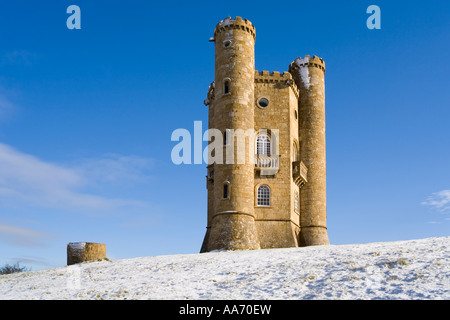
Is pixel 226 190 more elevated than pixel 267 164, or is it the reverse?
pixel 267 164

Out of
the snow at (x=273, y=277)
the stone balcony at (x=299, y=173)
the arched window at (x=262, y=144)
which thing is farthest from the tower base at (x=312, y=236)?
the snow at (x=273, y=277)

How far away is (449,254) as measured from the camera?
21.0 meters

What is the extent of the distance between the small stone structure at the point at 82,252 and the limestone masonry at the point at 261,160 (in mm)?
7934

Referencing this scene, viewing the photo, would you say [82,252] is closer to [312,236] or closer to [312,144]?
[312,236]

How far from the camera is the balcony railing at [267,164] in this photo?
127 feet

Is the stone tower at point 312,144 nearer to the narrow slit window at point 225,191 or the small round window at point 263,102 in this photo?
the small round window at point 263,102

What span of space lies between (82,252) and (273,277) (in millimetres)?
14557

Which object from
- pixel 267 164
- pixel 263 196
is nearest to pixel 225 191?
pixel 263 196

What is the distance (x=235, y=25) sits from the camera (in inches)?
1502

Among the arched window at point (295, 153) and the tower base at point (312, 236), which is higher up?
the arched window at point (295, 153)

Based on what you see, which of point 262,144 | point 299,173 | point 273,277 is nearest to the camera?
point 273,277

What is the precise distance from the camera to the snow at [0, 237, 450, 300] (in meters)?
17.8

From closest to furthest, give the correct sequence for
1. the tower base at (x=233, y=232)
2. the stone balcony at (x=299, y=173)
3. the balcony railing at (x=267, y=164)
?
the tower base at (x=233, y=232) → the balcony railing at (x=267, y=164) → the stone balcony at (x=299, y=173)
